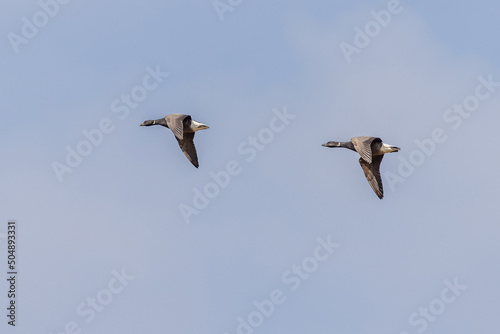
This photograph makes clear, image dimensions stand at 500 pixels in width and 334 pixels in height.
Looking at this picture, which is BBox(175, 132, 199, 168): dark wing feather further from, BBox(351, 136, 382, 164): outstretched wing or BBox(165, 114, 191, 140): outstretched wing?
BBox(351, 136, 382, 164): outstretched wing

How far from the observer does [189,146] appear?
70.3 metres

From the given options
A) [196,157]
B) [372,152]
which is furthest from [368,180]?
[196,157]

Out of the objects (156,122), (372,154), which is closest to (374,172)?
(372,154)

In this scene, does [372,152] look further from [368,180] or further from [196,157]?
[196,157]

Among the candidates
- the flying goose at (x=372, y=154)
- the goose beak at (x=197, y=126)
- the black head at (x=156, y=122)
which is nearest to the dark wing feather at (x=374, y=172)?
the flying goose at (x=372, y=154)

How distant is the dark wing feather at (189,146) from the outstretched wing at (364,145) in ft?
27.4

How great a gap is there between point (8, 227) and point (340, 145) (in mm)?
17463

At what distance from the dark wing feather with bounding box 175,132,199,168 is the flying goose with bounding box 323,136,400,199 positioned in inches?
316

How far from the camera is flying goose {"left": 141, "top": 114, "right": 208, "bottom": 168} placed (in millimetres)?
67062

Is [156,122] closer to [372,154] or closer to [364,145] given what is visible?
[372,154]

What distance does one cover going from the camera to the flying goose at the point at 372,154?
66062 mm

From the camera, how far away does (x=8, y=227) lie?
2773 inches

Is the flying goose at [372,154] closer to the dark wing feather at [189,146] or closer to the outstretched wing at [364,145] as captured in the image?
the outstretched wing at [364,145]

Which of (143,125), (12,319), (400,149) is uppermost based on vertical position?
(143,125)
